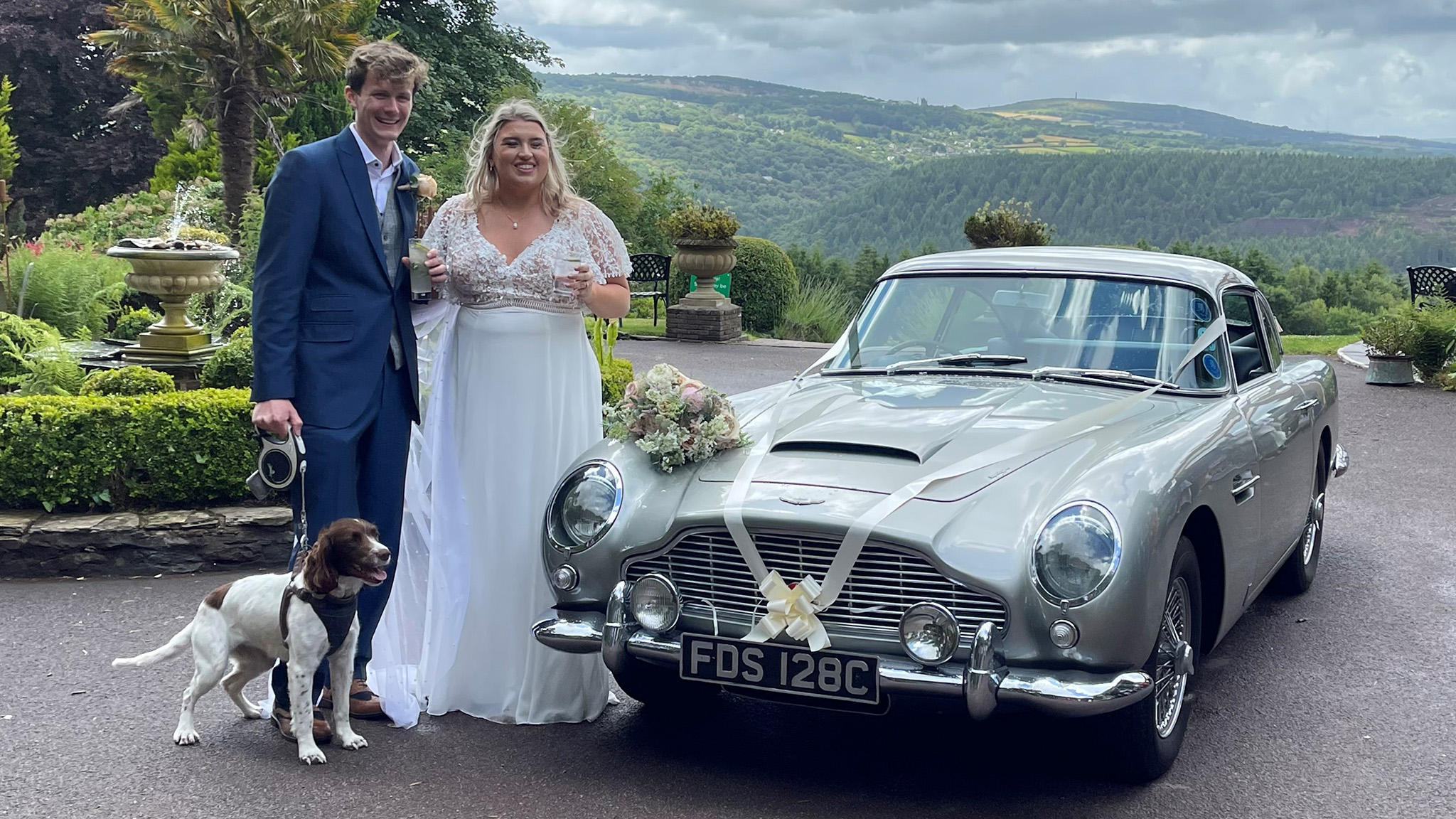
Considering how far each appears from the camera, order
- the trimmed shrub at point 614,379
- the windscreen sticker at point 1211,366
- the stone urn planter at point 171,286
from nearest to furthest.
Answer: the windscreen sticker at point 1211,366 < the trimmed shrub at point 614,379 < the stone urn planter at point 171,286

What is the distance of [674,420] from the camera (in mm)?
4152

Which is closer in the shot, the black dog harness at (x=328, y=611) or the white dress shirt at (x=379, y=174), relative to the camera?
the black dog harness at (x=328, y=611)

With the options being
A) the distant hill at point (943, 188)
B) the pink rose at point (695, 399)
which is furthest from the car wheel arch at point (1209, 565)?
the distant hill at point (943, 188)

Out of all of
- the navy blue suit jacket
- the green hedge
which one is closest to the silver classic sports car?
the navy blue suit jacket

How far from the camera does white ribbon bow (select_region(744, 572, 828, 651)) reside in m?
3.55

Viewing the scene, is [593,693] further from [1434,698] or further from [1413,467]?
[1413,467]

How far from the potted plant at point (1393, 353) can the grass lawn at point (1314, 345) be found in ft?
9.00

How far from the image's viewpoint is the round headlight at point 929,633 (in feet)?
11.2

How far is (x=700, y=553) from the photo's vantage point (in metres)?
3.79

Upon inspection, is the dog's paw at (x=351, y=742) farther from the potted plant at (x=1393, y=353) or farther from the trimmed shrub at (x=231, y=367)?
the potted plant at (x=1393, y=353)

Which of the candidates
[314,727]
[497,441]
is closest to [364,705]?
[314,727]

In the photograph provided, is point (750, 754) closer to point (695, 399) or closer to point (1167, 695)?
point (695, 399)

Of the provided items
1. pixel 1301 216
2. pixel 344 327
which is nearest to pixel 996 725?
pixel 344 327

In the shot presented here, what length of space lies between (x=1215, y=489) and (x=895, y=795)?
1.42 m
